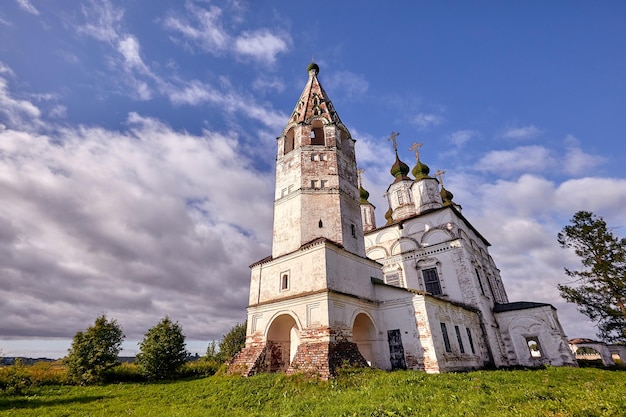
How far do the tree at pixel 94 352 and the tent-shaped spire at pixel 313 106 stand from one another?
1579 centimetres

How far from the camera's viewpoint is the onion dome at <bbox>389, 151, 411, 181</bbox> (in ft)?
98.2

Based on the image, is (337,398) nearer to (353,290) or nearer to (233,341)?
(353,290)

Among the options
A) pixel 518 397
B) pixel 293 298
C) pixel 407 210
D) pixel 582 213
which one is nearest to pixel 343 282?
pixel 293 298

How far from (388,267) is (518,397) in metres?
16.1

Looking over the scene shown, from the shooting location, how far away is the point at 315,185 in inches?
683

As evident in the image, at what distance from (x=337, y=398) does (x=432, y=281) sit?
582 inches

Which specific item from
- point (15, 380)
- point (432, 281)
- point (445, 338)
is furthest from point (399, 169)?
point (15, 380)

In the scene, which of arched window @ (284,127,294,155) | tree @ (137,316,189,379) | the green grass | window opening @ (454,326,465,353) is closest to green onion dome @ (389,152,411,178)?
arched window @ (284,127,294,155)

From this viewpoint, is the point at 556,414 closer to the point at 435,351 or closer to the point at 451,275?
the point at 435,351

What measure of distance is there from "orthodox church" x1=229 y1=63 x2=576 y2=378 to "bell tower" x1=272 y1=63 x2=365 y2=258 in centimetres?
7

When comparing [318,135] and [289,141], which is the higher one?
[318,135]

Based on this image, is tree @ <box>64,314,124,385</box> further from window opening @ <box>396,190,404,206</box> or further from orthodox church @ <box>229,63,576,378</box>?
window opening @ <box>396,190,404,206</box>

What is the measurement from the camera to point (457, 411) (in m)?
6.75

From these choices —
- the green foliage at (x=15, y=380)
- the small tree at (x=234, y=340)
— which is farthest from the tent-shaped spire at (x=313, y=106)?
the small tree at (x=234, y=340)
